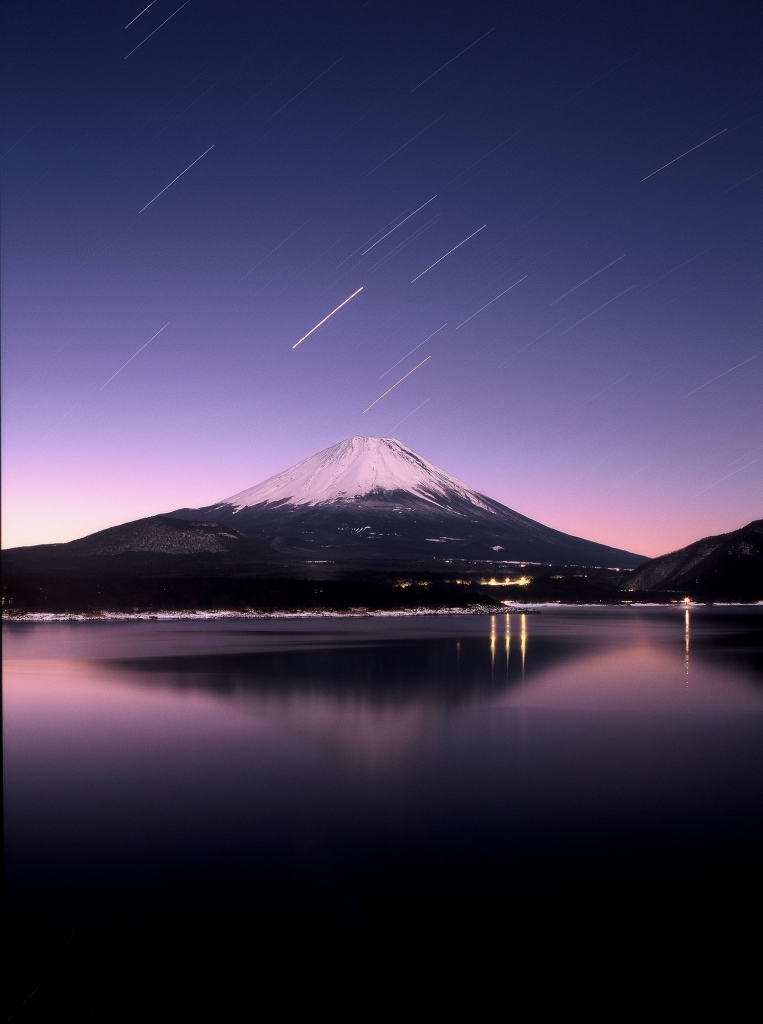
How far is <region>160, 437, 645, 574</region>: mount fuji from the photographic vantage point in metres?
109

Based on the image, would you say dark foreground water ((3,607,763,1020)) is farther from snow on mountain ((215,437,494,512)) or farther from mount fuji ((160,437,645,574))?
snow on mountain ((215,437,494,512))

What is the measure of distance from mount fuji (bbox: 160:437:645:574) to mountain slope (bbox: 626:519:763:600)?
14.4 metres

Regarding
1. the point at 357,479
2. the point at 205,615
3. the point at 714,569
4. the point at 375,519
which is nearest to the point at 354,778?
the point at 205,615

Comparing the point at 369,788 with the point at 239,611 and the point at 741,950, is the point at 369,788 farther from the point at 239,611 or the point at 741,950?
the point at 239,611

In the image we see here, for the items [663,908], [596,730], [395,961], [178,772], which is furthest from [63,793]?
[596,730]

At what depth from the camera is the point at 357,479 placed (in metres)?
168

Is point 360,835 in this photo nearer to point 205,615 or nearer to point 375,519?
point 205,615

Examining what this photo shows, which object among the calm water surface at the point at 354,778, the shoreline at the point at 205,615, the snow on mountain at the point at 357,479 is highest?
the snow on mountain at the point at 357,479

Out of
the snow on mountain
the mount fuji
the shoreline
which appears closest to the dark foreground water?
the shoreline

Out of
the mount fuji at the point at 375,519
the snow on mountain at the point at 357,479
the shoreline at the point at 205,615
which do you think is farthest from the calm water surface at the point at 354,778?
the snow on mountain at the point at 357,479

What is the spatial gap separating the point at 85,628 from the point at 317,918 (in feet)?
108

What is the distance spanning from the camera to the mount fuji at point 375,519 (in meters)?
109

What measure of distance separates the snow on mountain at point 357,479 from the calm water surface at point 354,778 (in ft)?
440

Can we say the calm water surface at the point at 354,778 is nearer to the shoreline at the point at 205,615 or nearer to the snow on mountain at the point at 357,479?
the shoreline at the point at 205,615
